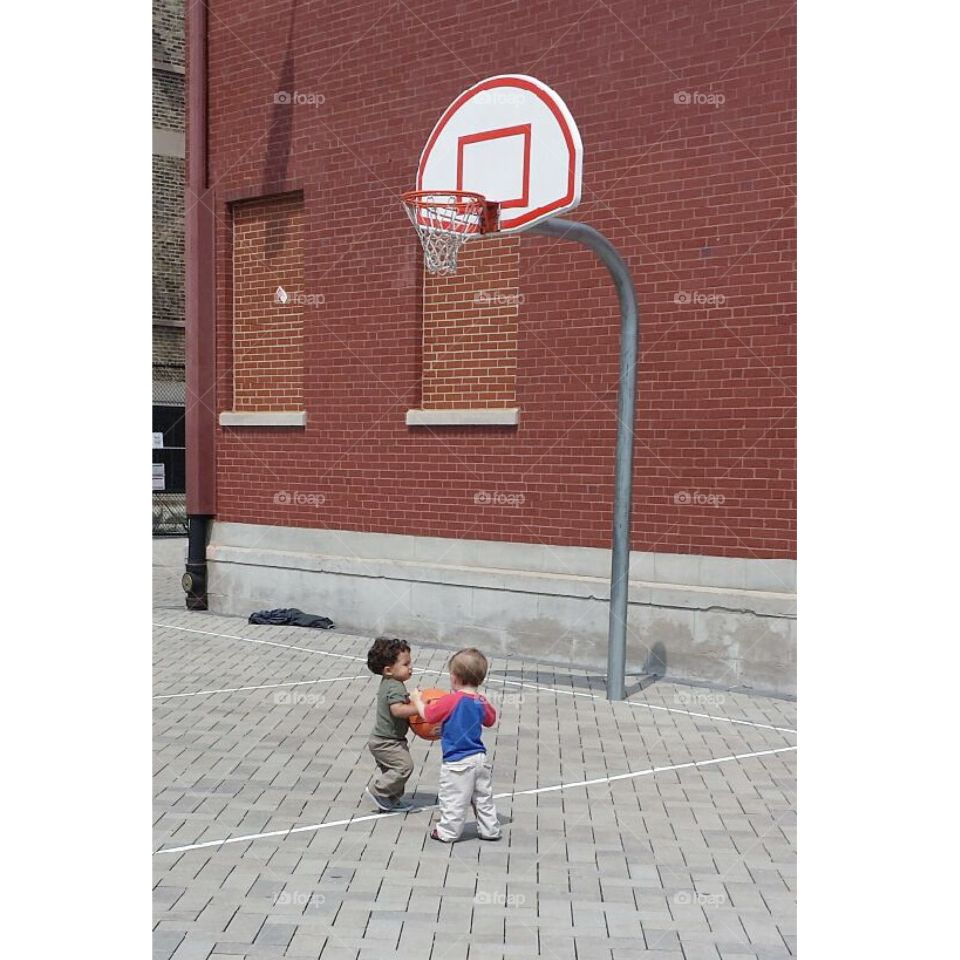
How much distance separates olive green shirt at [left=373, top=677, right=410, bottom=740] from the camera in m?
7.83

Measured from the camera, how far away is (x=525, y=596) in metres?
13.6

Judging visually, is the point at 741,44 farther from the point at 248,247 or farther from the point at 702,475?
the point at 248,247

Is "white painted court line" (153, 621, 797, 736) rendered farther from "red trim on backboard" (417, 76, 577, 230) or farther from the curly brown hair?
"red trim on backboard" (417, 76, 577, 230)

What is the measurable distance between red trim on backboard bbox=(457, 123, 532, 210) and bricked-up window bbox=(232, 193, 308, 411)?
4.63 meters

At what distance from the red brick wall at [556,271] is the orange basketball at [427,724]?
4.93 m

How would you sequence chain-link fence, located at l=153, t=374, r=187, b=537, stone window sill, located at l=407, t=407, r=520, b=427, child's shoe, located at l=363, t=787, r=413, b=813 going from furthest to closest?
chain-link fence, located at l=153, t=374, r=187, b=537 < stone window sill, located at l=407, t=407, r=520, b=427 < child's shoe, located at l=363, t=787, r=413, b=813

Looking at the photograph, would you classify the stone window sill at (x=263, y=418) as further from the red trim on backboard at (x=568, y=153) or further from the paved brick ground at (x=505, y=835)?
the red trim on backboard at (x=568, y=153)

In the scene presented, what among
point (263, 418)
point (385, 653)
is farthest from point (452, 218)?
point (263, 418)

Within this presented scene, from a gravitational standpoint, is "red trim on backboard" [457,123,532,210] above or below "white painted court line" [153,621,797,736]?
above

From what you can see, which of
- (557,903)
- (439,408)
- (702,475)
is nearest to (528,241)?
(439,408)

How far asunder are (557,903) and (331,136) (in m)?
11.2

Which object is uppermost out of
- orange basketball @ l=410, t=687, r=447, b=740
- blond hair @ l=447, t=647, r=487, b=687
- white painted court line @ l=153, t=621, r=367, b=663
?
blond hair @ l=447, t=647, r=487, b=687

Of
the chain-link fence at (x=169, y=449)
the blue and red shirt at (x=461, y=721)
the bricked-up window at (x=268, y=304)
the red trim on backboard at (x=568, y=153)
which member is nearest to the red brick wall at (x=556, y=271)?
the bricked-up window at (x=268, y=304)

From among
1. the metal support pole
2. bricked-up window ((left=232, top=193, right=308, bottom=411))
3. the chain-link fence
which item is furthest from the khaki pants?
the chain-link fence
